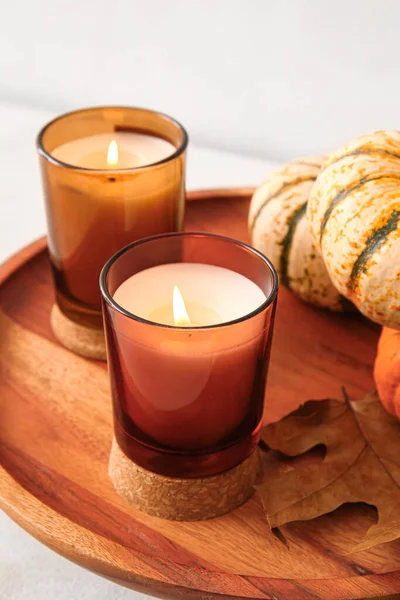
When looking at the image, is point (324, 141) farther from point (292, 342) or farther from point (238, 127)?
point (292, 342)

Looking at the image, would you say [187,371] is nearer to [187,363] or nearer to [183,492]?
[187,363]

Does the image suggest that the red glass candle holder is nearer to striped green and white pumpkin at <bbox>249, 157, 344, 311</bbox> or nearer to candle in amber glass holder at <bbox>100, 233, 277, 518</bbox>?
candle in amber glass holder at <bbox>100, 233, 277, 518</bbox>

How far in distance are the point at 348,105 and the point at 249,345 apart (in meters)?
0.94

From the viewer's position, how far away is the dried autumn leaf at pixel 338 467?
2.07 ft

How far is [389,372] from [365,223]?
0.13 meters

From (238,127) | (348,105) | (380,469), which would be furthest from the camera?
(238,127)

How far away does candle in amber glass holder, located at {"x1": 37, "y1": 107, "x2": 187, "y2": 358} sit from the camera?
28.9 inches

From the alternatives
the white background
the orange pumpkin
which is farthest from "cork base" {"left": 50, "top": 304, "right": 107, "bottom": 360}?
the white background

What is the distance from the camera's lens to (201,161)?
147 cm

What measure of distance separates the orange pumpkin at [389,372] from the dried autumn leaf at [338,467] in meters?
0.02

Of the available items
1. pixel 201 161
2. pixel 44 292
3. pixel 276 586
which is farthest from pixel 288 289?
pixel 201 161

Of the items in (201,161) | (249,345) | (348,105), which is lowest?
(201,161)

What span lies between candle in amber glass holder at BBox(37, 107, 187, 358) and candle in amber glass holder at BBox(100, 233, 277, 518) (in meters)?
0.10

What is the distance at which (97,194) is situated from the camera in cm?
73
